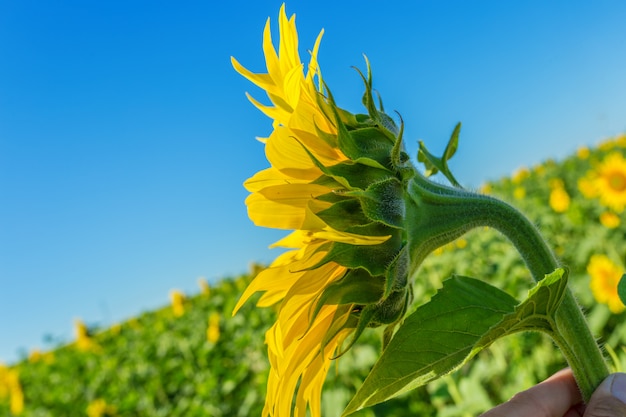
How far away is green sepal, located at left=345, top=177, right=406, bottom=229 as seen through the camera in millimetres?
1155

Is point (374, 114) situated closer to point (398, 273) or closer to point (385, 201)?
point (385, 201)

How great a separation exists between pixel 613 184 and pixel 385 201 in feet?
18.7

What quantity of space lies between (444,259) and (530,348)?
184 centimetres

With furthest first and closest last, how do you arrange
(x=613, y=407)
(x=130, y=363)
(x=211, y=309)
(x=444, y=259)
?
(x=211, y=309), (x=130, y=363), (x=444, y=259), (x=613, y=407)

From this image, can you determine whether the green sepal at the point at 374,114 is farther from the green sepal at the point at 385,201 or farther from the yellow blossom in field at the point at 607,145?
the yellow blossom in field at the point at 607,145

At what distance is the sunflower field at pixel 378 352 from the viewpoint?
371cm

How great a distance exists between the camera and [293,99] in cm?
122

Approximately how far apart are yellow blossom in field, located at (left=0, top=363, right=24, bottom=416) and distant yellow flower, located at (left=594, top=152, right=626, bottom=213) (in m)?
9.34

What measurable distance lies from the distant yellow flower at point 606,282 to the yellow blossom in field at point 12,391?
31.2 ft

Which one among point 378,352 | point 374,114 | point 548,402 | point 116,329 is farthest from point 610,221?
point 116,329

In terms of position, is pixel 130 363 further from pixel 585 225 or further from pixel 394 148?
→ pixel 394 148

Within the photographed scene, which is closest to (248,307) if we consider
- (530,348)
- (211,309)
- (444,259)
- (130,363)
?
(130,363)

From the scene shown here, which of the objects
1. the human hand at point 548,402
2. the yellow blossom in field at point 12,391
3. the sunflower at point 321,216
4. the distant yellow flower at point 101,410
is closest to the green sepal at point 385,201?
the sunflower at point 321,216

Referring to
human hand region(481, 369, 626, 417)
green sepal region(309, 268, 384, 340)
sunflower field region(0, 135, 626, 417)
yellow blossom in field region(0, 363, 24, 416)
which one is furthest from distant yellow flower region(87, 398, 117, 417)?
green sepal region(309, 268, 384, 340)
